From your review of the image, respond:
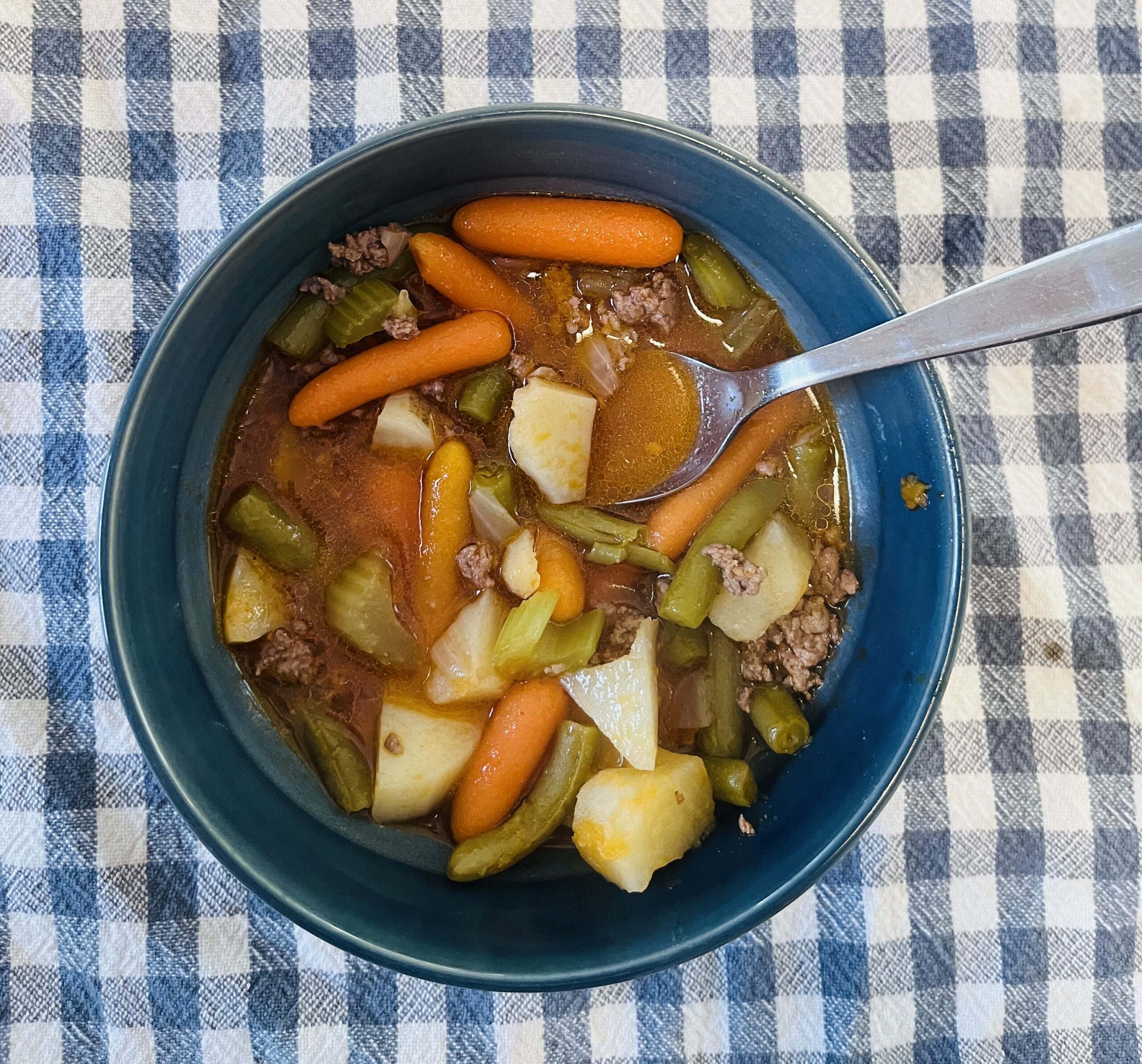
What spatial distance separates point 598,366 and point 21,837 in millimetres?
1669

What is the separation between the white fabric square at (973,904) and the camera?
2371 millimetres

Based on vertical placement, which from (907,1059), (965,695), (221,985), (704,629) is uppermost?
(704,629)

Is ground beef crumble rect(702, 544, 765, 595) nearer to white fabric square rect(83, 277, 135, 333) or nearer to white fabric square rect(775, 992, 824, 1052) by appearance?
white fabric square rect(775, 992, 824, 1052)

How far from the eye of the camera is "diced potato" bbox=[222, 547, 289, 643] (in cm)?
207

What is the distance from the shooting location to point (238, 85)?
2270 mm

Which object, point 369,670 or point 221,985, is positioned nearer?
point 369,670

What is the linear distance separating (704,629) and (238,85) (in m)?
1.62

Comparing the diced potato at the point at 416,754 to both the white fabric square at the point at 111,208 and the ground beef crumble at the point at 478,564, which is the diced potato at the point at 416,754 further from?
the white fabric square at the point at 111,208

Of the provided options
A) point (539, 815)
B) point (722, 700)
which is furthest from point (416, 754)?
point (722, 700)

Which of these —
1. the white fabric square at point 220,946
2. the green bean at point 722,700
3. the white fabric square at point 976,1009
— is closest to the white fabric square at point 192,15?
the green bean at point 722,700

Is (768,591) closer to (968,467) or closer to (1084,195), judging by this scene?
(968,467)

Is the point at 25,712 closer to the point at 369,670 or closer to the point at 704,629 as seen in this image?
the point at 369,670

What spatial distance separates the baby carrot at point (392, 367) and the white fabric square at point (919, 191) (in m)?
1.03

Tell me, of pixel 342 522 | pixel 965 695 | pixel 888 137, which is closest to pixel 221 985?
pixel 342 522
